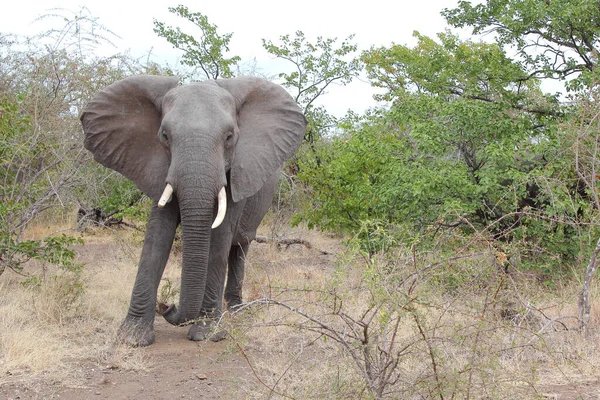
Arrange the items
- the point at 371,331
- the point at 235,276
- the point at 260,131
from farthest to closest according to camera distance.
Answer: the point at 235,276
the point at 260,131
the point at 371,331

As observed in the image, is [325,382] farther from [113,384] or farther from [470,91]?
[470,91]

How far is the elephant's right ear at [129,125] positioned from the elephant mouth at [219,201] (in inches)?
27.8

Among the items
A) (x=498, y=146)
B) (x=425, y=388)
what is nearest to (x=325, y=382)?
(x=425, y=388)

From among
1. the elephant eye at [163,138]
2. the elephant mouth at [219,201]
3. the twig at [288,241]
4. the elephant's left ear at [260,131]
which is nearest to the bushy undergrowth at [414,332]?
the elephant mouth at [219,201]

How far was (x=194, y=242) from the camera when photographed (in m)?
6.08

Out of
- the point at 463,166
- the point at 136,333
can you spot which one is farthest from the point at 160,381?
the point at 463,166

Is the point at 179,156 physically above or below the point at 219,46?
below

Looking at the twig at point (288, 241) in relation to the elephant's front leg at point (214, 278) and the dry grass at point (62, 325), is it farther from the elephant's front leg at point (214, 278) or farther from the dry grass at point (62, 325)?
the elephant's front leg at point (214, 278)

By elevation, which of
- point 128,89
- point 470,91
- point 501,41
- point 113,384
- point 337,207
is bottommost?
point 113,384

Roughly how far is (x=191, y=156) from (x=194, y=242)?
0.74 metres

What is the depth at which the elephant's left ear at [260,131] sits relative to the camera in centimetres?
667

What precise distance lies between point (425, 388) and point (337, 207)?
6452mm

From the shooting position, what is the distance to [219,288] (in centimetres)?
675

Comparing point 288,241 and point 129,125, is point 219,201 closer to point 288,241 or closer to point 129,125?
point 129,125
